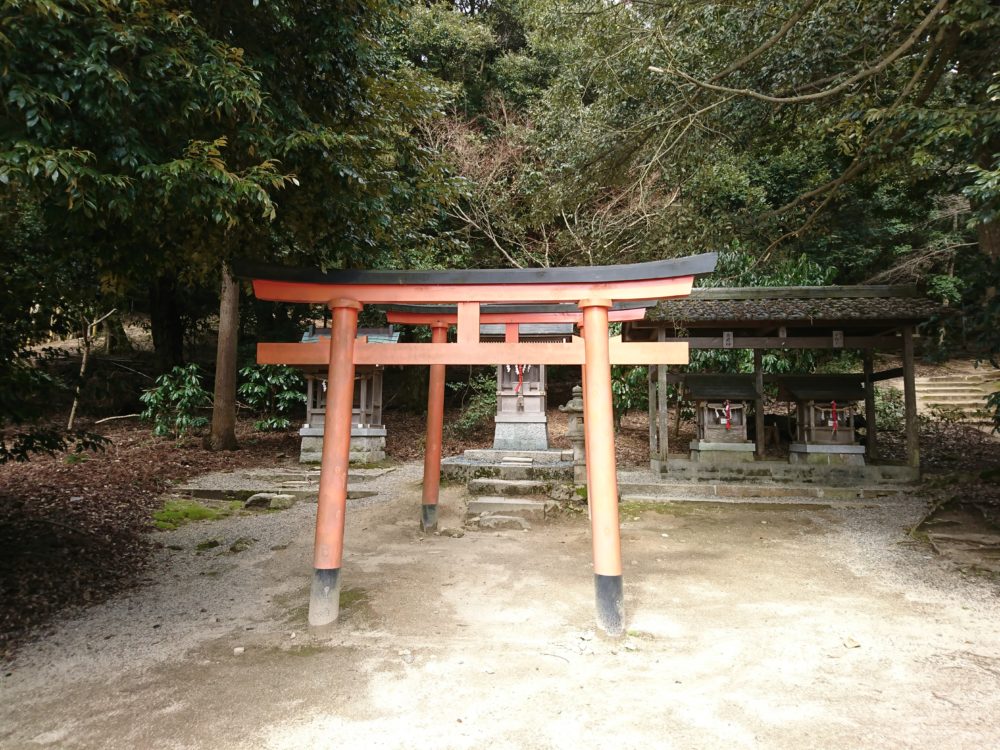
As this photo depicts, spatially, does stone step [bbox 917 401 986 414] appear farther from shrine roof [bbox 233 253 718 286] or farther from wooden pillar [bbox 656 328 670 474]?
shrine roof [bbox 233 253 718 286]

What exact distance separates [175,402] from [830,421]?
42.3ft

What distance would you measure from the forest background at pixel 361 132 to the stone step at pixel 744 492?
312 centimetres

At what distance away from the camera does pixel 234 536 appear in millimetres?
6824

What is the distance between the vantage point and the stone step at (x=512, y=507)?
24.7 ft

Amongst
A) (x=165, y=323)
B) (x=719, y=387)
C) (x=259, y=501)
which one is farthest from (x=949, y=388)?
(x=165, y=323)

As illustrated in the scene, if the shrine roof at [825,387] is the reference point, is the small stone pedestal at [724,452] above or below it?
below

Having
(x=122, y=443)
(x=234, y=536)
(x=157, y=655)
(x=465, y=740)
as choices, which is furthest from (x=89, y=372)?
(x=465, y=740)

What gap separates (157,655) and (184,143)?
337 centimetres

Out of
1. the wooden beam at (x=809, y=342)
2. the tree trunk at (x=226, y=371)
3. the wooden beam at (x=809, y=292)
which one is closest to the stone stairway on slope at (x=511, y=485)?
the wooden beam at (x=809, y=342)

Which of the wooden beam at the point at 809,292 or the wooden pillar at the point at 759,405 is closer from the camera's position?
the wooden beam at the point at 809,292

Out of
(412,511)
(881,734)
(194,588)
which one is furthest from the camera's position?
(412,511)

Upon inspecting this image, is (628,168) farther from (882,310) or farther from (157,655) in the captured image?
(157,655)

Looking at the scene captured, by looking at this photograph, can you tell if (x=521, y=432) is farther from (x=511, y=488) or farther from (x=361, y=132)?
(x=361, y=132)

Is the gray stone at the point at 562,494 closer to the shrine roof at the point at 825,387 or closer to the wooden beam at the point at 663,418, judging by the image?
the wooden beam at the point at 663,418
